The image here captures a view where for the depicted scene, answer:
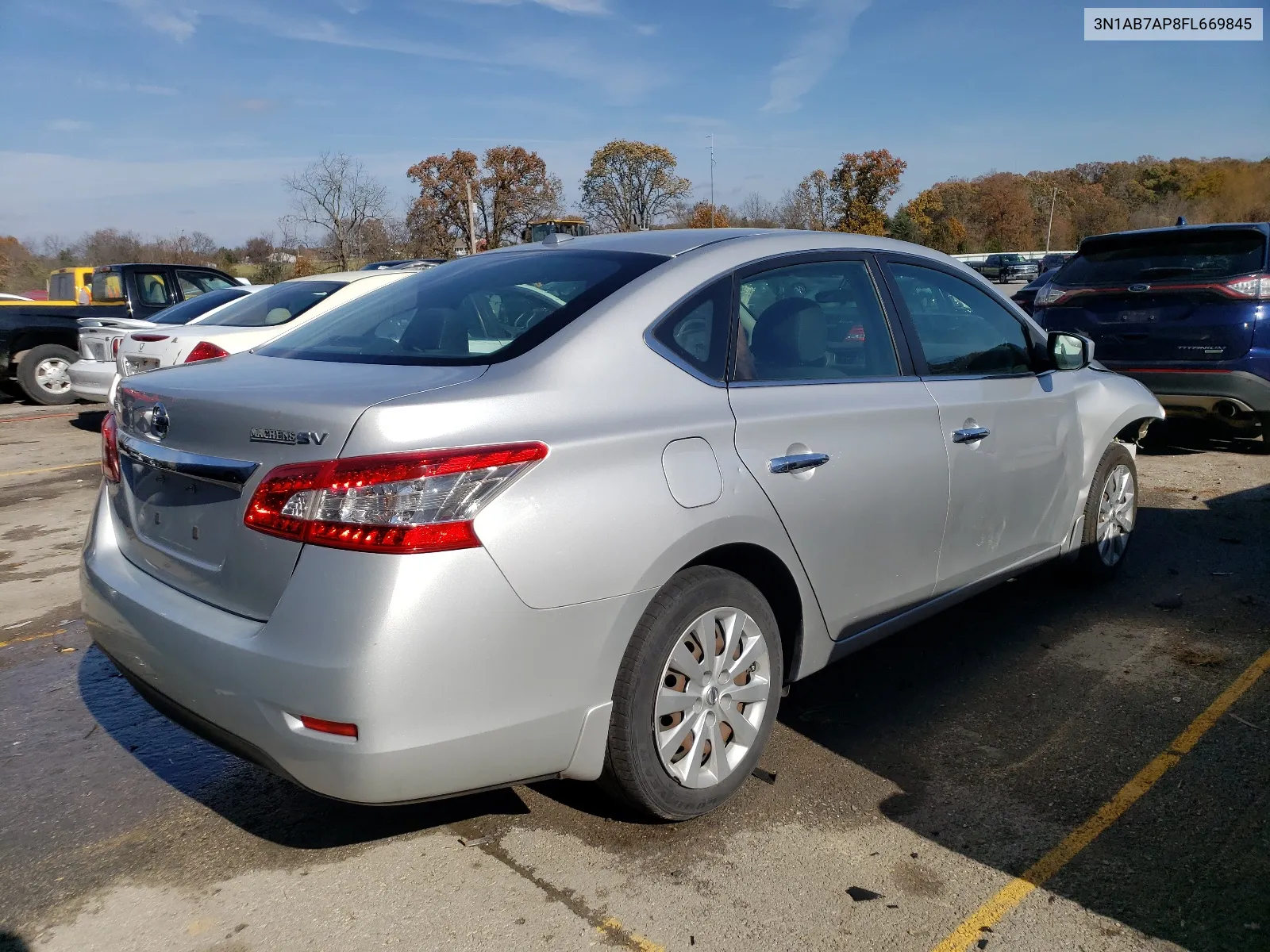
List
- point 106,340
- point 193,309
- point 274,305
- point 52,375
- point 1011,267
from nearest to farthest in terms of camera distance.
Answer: point 274,305 → point 193,309 → point 106,340 → point 52,375 → point 1011,267

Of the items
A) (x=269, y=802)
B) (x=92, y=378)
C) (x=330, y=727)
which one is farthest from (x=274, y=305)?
(x=330, y=727)

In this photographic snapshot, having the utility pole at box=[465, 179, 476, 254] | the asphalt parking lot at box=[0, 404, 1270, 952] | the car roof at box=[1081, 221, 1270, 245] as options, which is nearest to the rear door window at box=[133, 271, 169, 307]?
the asphalt parking lot at box=[0, 404, 1270, 952]

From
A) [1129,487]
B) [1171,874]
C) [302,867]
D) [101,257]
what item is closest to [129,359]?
[302,867]

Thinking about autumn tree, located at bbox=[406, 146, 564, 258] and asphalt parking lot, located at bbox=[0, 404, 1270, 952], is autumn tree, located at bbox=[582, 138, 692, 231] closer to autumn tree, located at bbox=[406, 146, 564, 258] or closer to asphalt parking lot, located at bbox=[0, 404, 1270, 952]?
autumn tree, located at bbox=[406, 146, 564, 258]

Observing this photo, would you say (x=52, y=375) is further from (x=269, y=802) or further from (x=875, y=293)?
(x=875, y=293)

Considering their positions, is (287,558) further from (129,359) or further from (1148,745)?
(129,359)

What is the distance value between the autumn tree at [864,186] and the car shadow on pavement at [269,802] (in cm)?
6014

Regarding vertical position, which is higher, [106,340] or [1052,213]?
[1052,213]

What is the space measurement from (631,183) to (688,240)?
143ft

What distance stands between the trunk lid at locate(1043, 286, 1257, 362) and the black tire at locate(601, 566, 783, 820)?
6006 millimetres

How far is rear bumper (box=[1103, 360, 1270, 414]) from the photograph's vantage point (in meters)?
7.21

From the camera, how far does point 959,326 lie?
399 cm

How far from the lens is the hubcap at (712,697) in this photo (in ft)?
8.92

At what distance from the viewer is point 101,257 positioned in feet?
131
